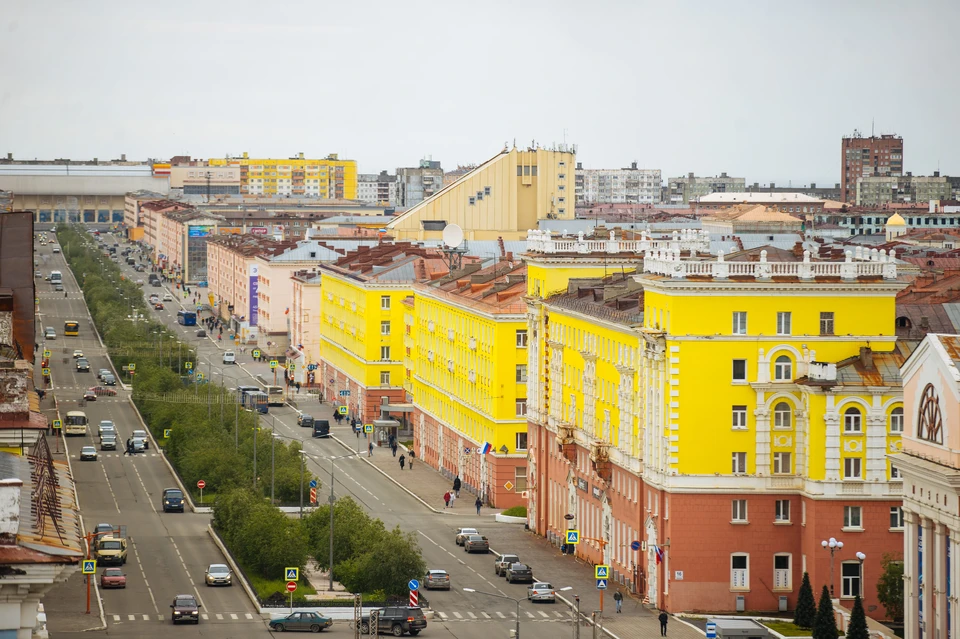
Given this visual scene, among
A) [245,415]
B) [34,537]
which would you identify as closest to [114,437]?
[245,415]

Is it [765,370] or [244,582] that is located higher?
[765,370]

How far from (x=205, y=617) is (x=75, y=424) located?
6193 centimetres

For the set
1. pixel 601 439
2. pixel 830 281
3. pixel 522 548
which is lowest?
pixel 522 548

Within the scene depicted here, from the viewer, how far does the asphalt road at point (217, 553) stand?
7831cm

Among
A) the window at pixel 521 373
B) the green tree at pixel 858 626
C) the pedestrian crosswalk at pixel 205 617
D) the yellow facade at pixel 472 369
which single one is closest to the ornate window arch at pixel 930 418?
the green tree at pixel 858 626

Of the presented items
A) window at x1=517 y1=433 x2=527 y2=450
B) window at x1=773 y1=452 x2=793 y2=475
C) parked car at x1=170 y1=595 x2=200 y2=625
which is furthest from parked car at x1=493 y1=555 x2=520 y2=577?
window at x1=517 y1=433 x2=527 y2=450

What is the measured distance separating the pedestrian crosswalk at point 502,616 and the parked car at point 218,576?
11.2m

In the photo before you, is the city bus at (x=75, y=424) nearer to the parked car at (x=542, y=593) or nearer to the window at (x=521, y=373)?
the window at (x=521, y=373)

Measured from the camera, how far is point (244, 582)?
3408 inches

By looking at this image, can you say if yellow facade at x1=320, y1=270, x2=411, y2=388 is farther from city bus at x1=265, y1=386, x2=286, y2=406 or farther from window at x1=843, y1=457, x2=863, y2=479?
window at x1=843, y1=457, x2=863, y2=479

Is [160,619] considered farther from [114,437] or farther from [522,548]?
[114,437]

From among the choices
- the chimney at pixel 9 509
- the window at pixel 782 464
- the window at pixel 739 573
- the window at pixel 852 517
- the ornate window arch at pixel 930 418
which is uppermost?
the chimney at pixel 9 509

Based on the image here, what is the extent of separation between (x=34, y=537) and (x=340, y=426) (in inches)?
4200

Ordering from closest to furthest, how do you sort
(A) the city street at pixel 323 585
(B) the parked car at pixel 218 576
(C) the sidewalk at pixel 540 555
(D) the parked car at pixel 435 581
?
1. (C) the sidewalk at pixel 540 555
2. (A) the city street at pixel 323 585
3. (D) the parked car at pixel 435 581
4. (B) the parked car at pixel 218 576
